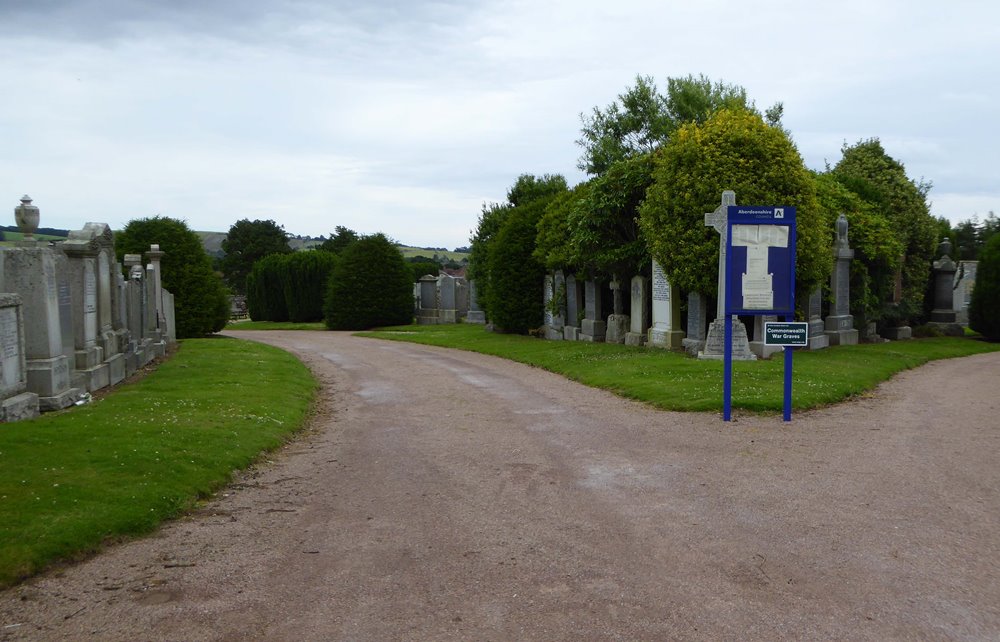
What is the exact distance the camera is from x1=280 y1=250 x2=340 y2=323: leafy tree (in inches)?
2104

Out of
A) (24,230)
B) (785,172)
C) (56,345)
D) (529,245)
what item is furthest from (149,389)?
(529,245)

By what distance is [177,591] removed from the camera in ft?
18.0

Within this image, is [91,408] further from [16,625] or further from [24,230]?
[16,625]

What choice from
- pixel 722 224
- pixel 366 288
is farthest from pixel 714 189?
pixel 366 288

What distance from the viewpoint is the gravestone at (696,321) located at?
20752mm

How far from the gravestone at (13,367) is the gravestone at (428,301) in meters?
34.3

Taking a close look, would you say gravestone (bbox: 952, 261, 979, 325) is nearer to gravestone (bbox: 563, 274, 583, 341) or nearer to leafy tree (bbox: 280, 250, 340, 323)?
gravestone (bbox: 563, 274, 583, 341)

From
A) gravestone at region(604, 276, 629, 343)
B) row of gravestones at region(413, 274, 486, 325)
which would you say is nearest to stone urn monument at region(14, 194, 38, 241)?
gravestone at region(604, 276, 629, 343)

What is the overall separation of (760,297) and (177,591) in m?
9.68

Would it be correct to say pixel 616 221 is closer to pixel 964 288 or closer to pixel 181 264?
pixel 181 264

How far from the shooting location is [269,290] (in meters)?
55.4

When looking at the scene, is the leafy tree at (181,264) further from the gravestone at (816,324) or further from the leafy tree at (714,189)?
the gravestone at (816,324)

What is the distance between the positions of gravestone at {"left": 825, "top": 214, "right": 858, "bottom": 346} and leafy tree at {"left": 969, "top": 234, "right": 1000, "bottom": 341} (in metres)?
7.63

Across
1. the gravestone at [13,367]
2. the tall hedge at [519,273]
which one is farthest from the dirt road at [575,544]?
the tall hedge at [519,273]
